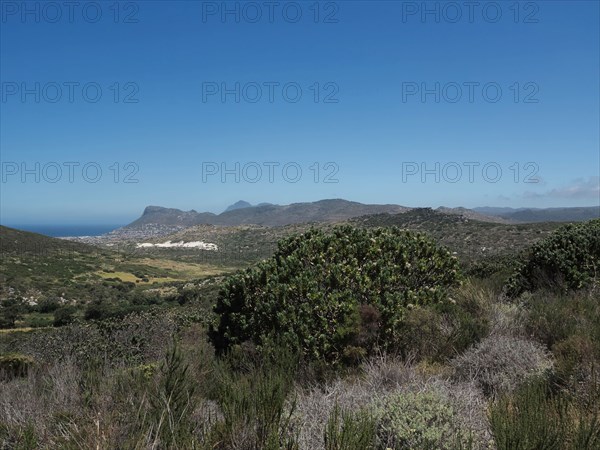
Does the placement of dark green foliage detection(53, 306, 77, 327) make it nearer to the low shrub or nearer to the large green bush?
the large green bush

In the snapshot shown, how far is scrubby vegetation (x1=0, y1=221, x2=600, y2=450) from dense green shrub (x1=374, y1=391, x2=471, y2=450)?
13 mm

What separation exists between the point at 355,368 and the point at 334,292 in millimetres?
1292

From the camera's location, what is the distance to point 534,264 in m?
10.2

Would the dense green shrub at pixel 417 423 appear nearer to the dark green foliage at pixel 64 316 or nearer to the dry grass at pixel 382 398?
the dry grass at pixel 382 398

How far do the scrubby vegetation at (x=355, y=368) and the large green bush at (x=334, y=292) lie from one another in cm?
3

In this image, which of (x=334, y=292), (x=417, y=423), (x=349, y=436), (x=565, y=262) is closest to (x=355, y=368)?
(x=334, y=292)

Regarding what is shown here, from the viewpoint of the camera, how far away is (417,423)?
330 centimetres

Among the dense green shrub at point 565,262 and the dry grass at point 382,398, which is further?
the dense green shrub at point 565,262

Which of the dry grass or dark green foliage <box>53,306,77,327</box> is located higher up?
the dry grass

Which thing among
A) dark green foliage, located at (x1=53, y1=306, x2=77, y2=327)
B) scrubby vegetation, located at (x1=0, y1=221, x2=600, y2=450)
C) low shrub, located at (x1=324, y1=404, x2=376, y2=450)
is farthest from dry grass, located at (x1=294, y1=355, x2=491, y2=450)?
dark green foliage, located at (x1=53, y1=306, x2=77, y2=327)

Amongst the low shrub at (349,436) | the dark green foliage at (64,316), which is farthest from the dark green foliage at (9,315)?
the low shrub at (349,436)

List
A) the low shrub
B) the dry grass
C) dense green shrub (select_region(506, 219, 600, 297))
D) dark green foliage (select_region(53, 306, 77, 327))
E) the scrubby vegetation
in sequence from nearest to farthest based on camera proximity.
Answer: the low shrub
the scrubby vegetation
the dry grass
dense green shrub (select_region(506, 219, 600, 297))
dark green foliage (select_region(53, 306, 77, 327))

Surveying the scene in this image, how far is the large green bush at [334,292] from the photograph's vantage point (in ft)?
21.2

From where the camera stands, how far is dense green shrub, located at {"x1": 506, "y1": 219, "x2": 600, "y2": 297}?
29.7 feet
